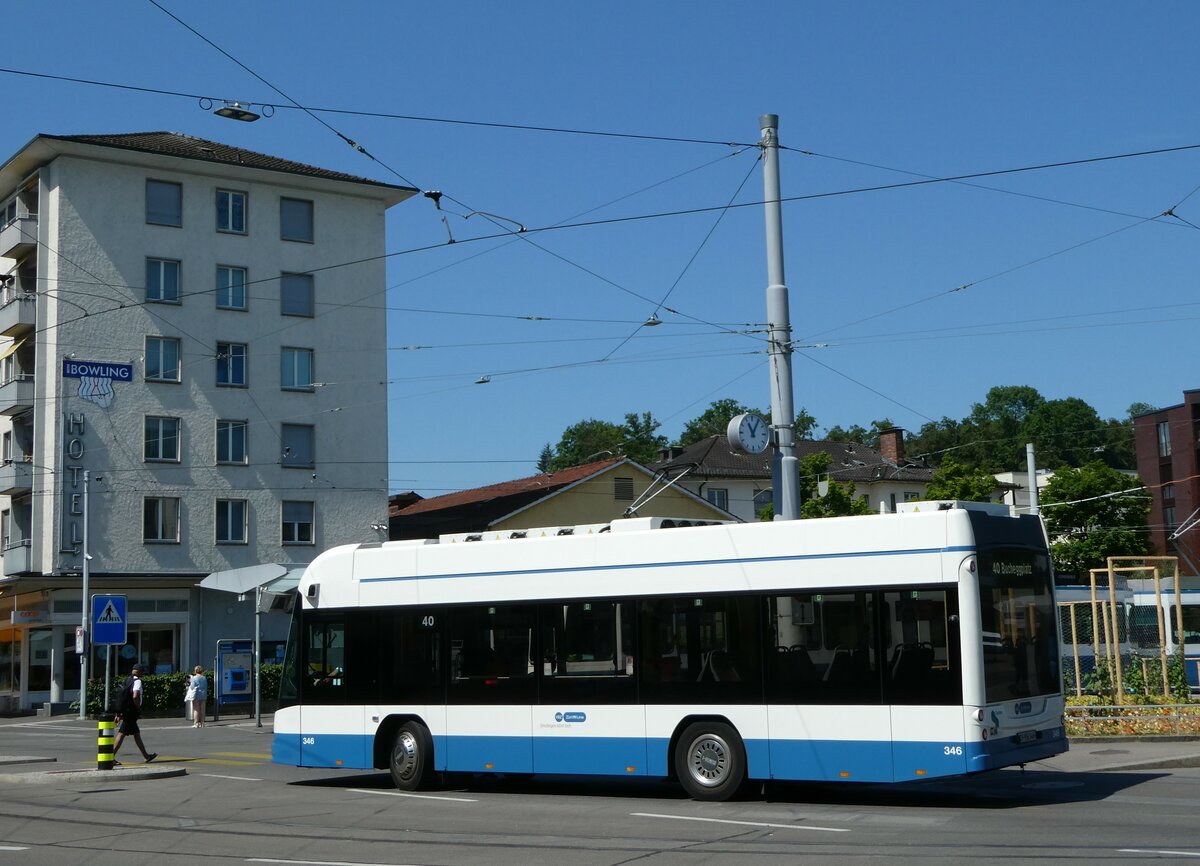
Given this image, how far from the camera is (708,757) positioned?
1550 centimetres

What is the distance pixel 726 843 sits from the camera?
40.2 feet

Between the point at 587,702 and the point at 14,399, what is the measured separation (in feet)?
122

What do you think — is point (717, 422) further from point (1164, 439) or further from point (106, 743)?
point (106, 743)

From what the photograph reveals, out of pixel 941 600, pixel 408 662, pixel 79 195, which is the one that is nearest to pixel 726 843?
pixel 941 600

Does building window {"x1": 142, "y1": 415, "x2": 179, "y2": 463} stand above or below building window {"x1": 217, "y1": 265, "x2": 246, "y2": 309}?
below

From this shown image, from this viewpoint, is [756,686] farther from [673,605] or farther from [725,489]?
[725,489]

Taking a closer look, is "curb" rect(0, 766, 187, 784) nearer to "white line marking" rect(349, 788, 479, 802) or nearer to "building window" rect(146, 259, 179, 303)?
"white line marking" rect(349, 788, 479, 802)

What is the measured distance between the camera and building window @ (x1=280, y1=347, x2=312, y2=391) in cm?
5138

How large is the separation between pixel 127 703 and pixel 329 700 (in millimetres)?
7539

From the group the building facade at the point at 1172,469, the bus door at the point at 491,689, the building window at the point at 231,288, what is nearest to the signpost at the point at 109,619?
the bus door at the point at 491,689

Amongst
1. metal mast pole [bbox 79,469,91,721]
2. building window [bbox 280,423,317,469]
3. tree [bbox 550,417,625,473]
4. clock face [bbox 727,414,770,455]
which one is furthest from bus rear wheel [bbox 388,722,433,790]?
tree [bbox 550,417,625,473]

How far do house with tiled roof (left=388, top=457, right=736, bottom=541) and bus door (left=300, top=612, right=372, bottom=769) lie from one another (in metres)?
33.8

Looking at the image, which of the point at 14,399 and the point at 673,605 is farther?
the point at 14,399

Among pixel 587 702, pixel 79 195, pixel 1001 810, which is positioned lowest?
pixel 1001 810
